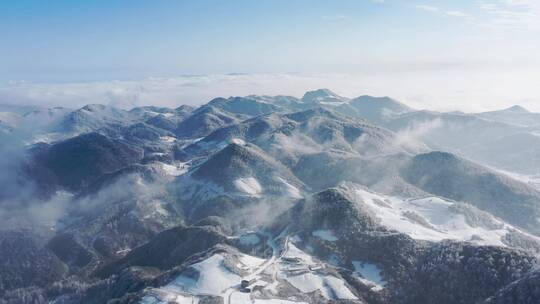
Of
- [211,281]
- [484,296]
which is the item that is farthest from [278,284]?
[484,296]

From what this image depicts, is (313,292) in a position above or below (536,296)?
below

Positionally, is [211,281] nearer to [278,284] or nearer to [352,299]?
[278,284]

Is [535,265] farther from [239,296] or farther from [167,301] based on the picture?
[167,301]

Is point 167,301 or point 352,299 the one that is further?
point 352,299

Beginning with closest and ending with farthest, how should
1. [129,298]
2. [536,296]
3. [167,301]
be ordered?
[536,296] → [167,301] → [129,298]

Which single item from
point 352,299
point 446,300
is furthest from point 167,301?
point 446,300

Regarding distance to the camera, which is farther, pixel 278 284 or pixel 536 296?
pixel 278 284

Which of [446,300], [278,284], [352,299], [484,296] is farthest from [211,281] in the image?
[484,296]

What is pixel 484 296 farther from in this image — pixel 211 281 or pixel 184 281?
pixel 184 281

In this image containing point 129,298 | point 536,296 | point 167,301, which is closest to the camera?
point 536,296
